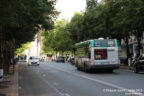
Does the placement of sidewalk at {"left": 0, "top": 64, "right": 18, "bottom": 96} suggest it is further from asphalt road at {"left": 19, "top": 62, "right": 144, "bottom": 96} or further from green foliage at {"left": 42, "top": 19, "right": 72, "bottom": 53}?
green foliage at {"left": 42, "top": 19, "right": 72, "bottom": 53}

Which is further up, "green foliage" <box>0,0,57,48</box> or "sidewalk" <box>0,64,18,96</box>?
"green foliage" <box>0,0,57,48</box>

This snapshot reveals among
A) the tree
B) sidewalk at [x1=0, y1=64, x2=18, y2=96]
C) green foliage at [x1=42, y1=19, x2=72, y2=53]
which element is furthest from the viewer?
green foliage at [x1=42, y1=19, x2=72, y2=53]

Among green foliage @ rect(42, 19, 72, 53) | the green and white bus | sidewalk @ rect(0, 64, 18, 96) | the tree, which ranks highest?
green foliage @ rect(42, 19, 72, 53)

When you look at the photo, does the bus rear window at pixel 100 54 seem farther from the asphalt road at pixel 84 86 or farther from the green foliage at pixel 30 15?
→ the green foliage at pixel 30 15

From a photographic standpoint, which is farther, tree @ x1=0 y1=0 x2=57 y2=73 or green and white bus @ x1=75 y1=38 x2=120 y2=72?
green and white bus @ x1=75 y1=38 x2=120 y2=72

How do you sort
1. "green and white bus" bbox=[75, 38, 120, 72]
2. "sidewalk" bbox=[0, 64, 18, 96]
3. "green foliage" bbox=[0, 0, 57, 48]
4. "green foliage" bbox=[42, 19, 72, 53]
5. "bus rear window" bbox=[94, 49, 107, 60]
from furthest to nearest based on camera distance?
"green foliage" bbox=[42, 19, 72, 53] < "bus rear window" bbox=[94, 49, 107, 60] < "green and white bus" bbox=[75, 38, 120, 72] < "green foliage" bbox=[0, 0, 57, 48] < "sidewalk" bbox=[0, 64, 18, 96]

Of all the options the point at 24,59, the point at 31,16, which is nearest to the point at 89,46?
the point at 31,16

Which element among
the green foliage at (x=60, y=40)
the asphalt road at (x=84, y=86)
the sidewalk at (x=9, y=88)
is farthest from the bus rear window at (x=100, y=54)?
the green foliage at (x=60, y=40)

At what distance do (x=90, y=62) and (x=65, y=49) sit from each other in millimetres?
70294

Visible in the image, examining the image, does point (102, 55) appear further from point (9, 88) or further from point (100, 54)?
point (9, 88)

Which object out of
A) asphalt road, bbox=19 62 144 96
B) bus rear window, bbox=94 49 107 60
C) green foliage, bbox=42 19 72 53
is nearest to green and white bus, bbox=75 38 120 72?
bus rear window, bbox=94 49 107 60

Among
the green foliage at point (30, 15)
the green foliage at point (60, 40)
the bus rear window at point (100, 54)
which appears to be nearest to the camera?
the green foliage at point (30, 15)

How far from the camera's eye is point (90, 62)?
84.4 ft

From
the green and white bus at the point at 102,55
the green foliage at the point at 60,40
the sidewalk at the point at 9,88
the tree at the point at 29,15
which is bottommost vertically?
the sidewalk at the point at 9,88
